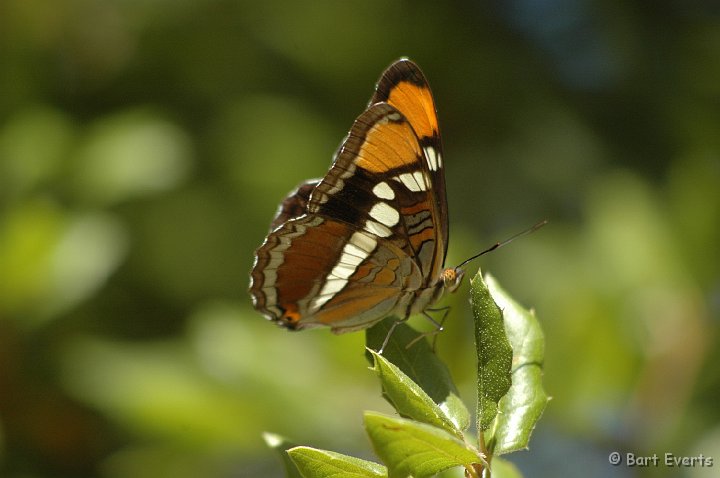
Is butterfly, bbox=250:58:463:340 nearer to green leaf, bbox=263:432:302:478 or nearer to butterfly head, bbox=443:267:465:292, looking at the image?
butterfly head, bbox=443:267:465:292

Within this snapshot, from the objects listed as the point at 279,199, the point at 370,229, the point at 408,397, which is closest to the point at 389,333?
the point at 408,397

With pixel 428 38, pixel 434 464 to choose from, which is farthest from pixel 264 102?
pixel 434 464

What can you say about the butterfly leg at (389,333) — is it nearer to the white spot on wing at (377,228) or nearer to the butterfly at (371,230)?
the butterfly at (371,230)

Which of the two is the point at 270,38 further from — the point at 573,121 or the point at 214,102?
the point at 573,121

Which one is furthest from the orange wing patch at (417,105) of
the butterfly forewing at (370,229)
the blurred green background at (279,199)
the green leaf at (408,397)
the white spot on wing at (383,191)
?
the green leaf at (408,397)

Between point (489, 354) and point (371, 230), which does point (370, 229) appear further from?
point (489, 354)
